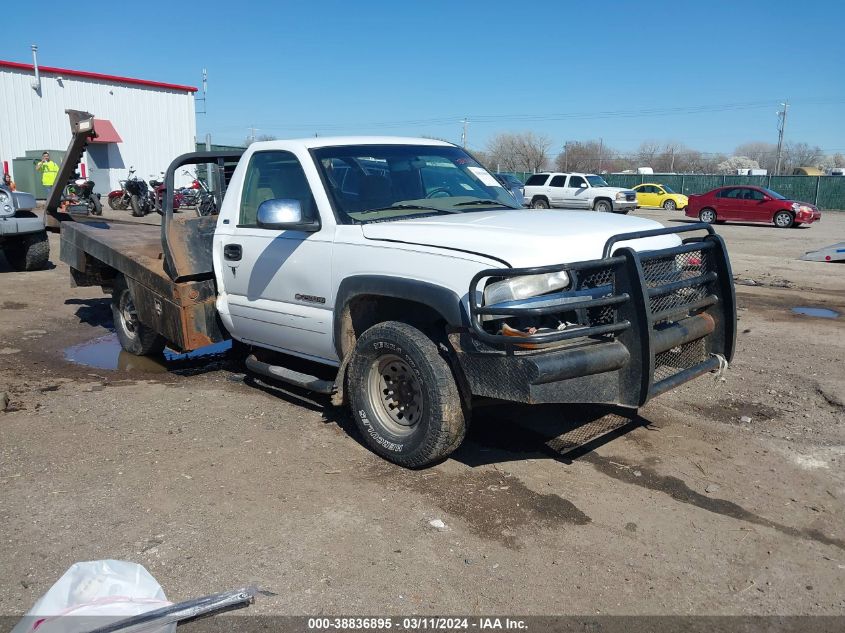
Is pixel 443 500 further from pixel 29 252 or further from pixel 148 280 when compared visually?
pixel 29 252

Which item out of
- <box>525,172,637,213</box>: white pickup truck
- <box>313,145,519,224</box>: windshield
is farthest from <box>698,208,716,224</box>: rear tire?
<box>313,145,519,224</box>: windshield

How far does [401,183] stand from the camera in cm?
514

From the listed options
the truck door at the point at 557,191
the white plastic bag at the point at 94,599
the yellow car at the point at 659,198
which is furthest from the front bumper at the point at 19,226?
the yellow car at the point at 659,198

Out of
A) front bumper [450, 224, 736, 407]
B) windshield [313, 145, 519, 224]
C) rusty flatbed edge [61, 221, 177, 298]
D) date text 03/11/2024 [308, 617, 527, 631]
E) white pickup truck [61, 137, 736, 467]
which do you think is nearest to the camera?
date text 03/11/2024 [308, 617, 527, 631]

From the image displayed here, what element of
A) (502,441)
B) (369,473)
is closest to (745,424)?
(502,441)

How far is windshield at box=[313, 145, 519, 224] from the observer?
484 centimetres

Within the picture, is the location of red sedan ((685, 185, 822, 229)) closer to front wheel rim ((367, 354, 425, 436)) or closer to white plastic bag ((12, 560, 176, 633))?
front wheel rim ((367, 354, 425, 436))

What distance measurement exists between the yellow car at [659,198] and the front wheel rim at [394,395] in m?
34.9

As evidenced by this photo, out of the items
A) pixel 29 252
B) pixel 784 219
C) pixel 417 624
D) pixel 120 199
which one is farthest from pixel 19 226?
pixel 784 219

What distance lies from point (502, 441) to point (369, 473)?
1.02m

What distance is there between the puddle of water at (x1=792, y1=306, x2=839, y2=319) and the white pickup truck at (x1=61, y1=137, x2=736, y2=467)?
5.56 metres

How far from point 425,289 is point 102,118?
110ft

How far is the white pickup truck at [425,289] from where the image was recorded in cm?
381

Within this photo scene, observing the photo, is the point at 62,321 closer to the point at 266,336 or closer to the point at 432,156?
the point at 266,336
